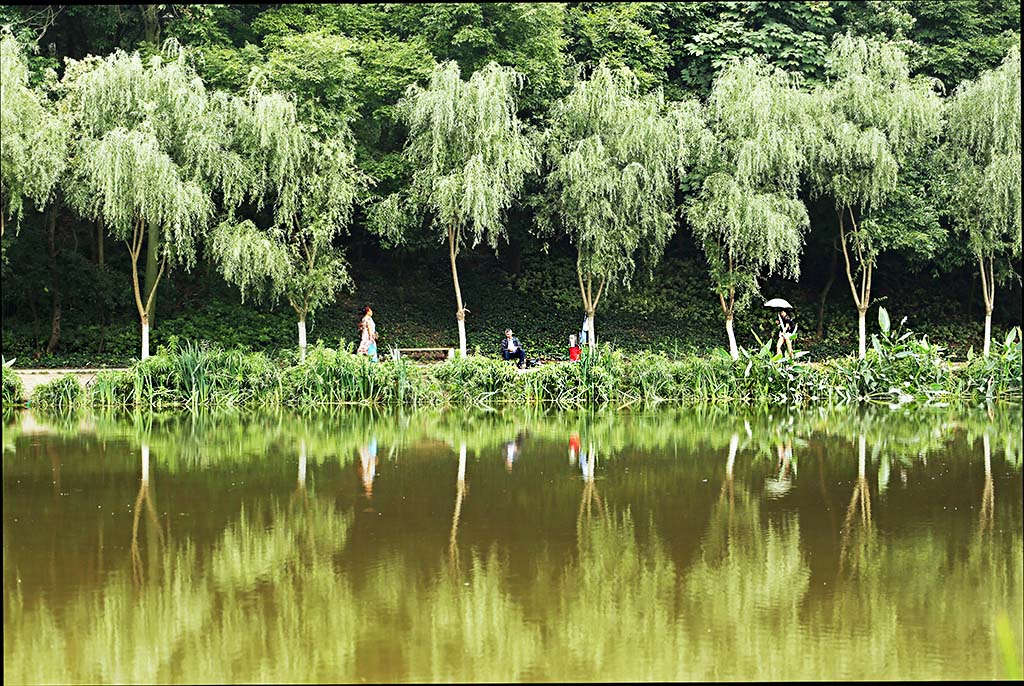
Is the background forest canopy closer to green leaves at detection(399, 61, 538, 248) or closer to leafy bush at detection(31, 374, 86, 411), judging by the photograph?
green leaves at detection(399, 61, 538, 248)

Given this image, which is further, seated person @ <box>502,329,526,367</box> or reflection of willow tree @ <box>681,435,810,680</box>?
seated person @ <box>502,329,526,367</box>

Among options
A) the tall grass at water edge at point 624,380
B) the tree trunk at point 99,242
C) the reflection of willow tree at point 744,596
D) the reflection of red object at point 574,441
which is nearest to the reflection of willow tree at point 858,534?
the reflection of willow tree at point 744,596

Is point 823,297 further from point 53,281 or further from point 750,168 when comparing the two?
point 53,281

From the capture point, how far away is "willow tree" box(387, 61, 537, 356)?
23.9 m

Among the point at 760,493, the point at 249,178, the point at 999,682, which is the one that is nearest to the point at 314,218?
the point at 249,178

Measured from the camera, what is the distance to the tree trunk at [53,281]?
25.5 m

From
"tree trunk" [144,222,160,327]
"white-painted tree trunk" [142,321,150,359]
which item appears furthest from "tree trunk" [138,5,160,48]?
"white-painted tree trunk" [142,321,150,359]

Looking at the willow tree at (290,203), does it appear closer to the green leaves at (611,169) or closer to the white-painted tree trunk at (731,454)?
the green leaves at (611,169)

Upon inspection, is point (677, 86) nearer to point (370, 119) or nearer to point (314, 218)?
point (370, 119)

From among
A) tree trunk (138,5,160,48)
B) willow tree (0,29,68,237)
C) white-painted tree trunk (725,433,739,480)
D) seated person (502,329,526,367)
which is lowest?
white-painted tree trunk (725,433,739,480)

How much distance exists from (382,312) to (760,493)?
61.9 ft

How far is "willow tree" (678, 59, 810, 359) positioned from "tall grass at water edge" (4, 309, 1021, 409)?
526 centimetres

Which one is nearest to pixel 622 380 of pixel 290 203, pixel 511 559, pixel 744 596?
pixel 290 203

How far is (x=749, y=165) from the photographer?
2475 cm
